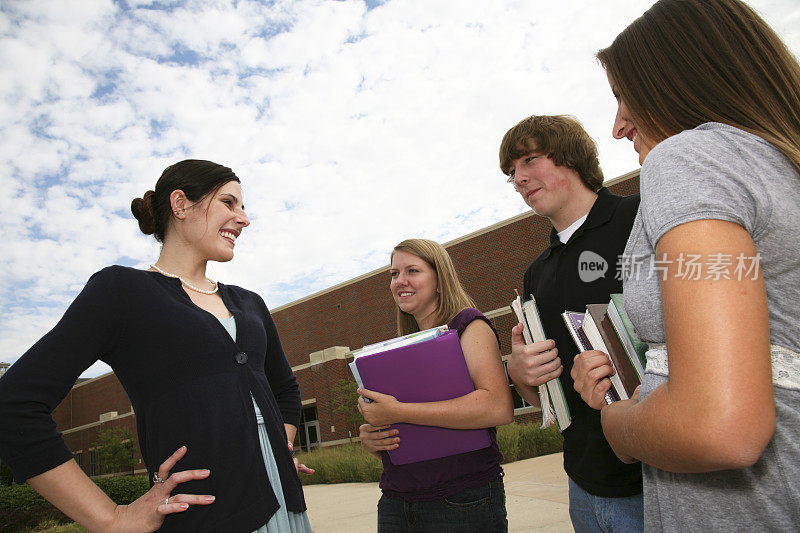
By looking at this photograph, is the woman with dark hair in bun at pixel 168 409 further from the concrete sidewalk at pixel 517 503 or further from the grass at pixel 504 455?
the grass at pixel 504 455

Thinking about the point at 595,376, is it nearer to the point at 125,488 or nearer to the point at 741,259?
the point at 741,259

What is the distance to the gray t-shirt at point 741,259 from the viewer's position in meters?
0.94

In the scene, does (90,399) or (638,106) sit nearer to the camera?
(638,106)

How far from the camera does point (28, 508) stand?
35.8 feet

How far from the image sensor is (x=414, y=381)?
224cm

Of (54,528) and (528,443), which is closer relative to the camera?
(54,528)

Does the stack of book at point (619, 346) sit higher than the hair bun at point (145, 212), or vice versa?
the hair bun at point (145, 212)

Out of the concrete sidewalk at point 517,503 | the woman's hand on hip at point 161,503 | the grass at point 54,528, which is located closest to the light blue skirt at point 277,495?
the woman's hand on hip at point 161,503

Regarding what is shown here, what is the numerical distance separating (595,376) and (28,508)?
1374 cm

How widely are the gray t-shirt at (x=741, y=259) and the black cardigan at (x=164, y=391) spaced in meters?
1.30

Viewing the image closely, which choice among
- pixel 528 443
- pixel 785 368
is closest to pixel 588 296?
pixel 785 368

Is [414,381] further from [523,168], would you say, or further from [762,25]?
[762,25]

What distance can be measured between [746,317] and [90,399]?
47656 millimetres

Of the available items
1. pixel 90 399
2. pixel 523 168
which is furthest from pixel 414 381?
pixel 90 399
